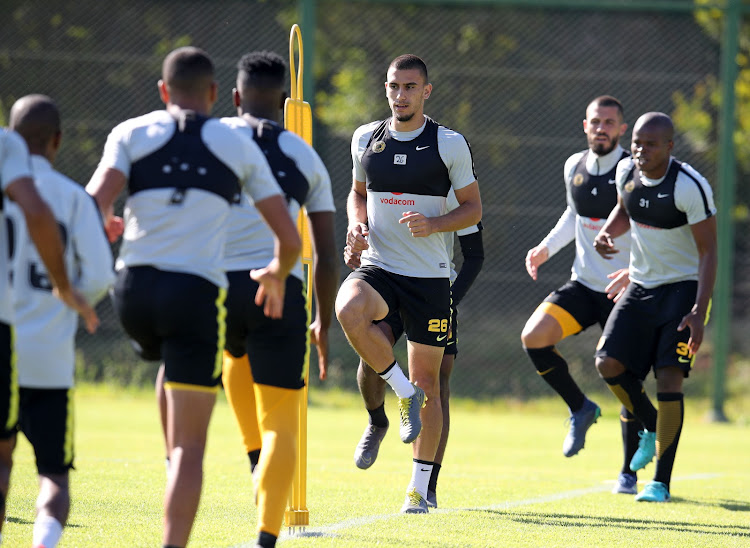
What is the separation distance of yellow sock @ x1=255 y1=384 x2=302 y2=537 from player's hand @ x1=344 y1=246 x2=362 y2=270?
6.85ft

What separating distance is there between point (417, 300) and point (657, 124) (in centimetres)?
193

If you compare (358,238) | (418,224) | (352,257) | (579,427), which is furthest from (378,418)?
(579,427)

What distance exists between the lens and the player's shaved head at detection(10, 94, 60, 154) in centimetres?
403

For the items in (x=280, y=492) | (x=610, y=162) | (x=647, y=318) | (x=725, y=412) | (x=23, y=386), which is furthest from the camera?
(x=725, y=412)

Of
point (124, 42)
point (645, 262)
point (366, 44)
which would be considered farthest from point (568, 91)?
point (645, 262)

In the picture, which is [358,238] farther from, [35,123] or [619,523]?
[35,123]

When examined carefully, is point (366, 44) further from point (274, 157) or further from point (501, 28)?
point (274, 157)

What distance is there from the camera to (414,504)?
6.23 m

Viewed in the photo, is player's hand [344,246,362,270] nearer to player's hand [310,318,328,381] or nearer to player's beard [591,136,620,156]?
player's hand [310,318,328,381]

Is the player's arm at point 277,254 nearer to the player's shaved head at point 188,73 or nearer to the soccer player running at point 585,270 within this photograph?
the player's shaved head at point 188,73

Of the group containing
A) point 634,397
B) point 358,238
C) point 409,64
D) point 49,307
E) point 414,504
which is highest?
point 409,64

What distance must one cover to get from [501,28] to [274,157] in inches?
439

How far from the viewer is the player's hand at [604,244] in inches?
298

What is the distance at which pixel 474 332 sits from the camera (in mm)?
14961
